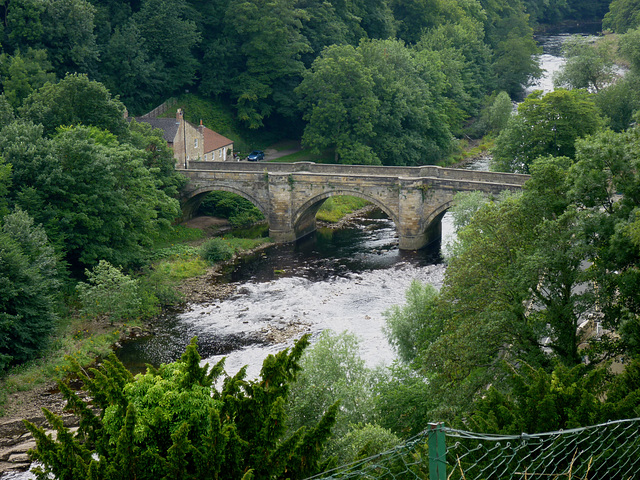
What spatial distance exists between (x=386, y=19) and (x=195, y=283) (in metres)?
49.3

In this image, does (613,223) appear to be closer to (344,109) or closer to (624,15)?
(344,109)

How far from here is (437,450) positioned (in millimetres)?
7523

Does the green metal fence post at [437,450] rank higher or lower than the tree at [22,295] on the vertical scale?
higher

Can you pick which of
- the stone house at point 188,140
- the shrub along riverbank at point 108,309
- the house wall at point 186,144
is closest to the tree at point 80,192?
the shrub along riverbank at point 108,309

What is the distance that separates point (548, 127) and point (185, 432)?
147 feet

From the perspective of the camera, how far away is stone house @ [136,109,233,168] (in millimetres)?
55781

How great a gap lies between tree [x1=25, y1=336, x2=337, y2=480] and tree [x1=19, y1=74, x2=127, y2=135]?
1386 inches

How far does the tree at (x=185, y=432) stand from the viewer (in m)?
12.6

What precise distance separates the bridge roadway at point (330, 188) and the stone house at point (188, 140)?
160 centimetres

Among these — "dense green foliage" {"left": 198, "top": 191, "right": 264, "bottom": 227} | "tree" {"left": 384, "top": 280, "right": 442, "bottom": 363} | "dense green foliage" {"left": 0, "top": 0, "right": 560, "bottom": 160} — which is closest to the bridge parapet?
"dense green foliage" {"left": 198, "top": 191, "right": 264, "bottom": 227}

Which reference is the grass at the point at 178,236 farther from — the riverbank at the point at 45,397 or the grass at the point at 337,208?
the grass at the point at 337,208

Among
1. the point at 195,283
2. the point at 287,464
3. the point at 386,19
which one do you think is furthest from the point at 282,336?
the point at 386,19

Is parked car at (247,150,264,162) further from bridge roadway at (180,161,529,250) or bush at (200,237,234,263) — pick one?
bush at (200,237,234,263)

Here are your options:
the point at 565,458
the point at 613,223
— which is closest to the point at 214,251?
the point at 613,223
